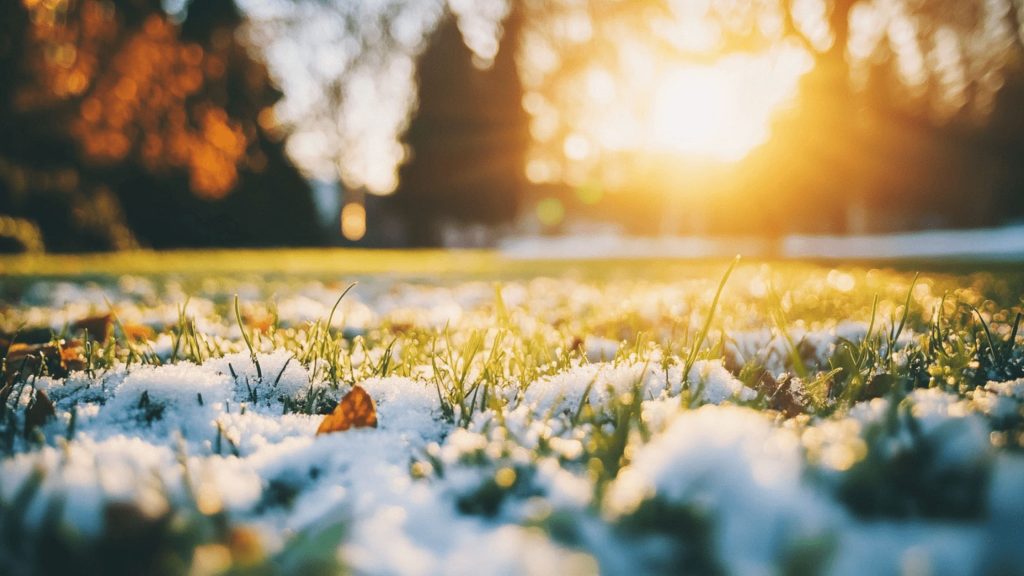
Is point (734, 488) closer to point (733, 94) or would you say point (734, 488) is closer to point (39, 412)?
point (39, 412)

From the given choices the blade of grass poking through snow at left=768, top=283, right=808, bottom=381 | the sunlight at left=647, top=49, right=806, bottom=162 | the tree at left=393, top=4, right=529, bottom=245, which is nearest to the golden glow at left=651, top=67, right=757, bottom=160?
the sunlight at left=647, top=49, right=806, bottom=162

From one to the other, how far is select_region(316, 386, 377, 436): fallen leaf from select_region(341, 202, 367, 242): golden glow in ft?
97.3

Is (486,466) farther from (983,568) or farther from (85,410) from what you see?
(85,410)

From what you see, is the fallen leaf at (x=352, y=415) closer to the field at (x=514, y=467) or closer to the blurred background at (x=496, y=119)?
the field at (x=514, y=467)

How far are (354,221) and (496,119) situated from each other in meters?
9.78

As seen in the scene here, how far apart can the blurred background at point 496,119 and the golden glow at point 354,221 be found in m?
0.16

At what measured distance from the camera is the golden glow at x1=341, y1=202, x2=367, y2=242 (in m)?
29.9

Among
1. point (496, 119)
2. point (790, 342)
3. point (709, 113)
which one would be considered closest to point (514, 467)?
point (790, 342)

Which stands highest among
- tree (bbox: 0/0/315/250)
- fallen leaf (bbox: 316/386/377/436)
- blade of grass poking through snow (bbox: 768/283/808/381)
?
tree (bbox: 0/0/315/250)

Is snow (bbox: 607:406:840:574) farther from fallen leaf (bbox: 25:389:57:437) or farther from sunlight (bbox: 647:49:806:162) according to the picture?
sunlight (bbox: 647:49:806:162)

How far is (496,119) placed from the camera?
25.7 metres

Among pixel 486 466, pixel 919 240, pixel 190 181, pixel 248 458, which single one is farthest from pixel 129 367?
pixel 919 240

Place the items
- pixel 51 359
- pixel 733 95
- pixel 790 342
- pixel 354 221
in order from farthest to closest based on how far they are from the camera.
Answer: pixel 354 221
pixel 733 95
pixel 51 359
pixel 790 342

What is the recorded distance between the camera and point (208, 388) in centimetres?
112
